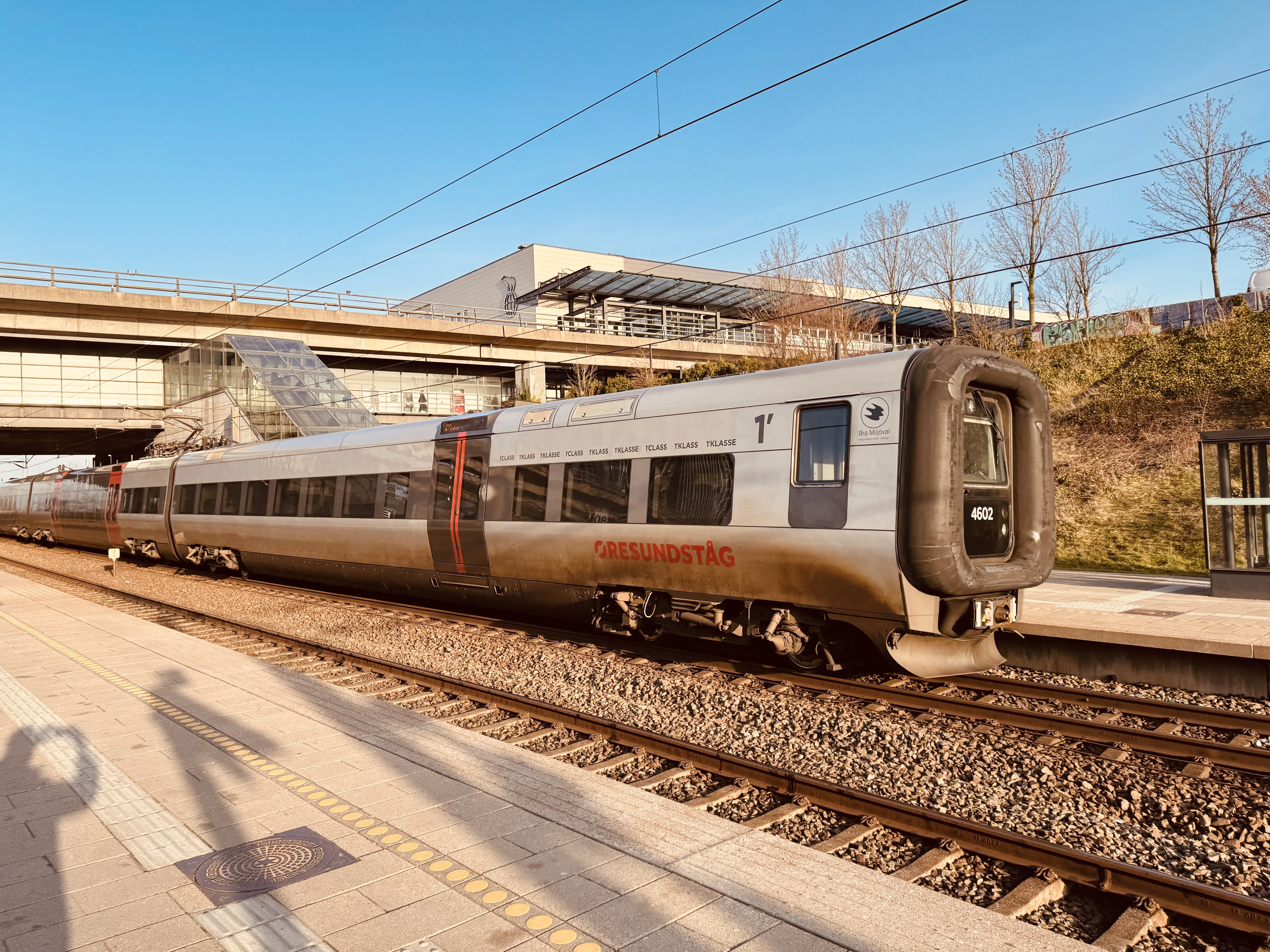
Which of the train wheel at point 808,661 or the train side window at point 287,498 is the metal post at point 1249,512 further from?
the train side window at point 287,498

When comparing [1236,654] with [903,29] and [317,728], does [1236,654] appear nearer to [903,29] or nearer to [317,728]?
Answer: [903,29]

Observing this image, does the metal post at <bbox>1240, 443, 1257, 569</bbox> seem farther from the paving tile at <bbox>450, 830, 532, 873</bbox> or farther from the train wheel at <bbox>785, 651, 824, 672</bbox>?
the paving tile at <bbox>450, 830, 532, 873</bbox>

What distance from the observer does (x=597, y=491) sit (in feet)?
35.5

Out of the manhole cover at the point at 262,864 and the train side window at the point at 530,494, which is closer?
the manhole cover at the point at 262,864

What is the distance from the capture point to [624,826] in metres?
4.96

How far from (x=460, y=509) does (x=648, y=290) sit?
40.1 meters

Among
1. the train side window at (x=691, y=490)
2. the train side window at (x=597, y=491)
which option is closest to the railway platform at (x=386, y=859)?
the train side window at (x=691, y=490)

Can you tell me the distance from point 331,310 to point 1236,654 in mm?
39361

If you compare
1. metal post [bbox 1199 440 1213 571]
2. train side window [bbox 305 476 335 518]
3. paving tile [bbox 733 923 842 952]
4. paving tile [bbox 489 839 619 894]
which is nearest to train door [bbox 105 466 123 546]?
train side window [bbox 305 476 335 518]

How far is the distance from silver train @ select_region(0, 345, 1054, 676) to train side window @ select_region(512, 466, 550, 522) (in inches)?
1.3

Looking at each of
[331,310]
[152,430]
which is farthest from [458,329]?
[152,430]

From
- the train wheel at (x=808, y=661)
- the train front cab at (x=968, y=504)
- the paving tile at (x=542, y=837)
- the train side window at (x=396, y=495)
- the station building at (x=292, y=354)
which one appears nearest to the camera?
the paving tile at (x=542, y=837)

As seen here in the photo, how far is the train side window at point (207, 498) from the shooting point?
68.6 ft

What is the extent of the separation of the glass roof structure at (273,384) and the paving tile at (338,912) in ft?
111
